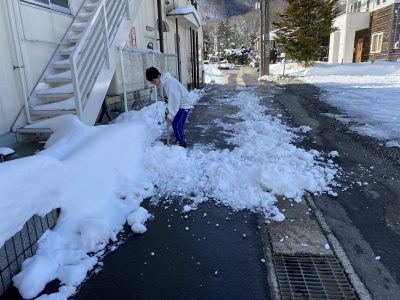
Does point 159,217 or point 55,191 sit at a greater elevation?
point 55,191

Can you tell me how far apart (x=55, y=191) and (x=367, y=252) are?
274 centimetres

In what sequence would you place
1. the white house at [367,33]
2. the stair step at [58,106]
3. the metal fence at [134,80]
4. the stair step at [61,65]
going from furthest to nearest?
1. the white house at [367,33]
2. the metal fence at [134,80]
3. the stair step at [61,65]
4. the stair step at [58,106]

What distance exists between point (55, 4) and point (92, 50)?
174 centimetres

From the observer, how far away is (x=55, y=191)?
2973mm

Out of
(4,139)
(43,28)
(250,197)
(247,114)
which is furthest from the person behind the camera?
(247,114)

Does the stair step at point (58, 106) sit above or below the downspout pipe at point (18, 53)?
below

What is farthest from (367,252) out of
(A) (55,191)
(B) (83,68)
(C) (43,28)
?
(C) (43,28)

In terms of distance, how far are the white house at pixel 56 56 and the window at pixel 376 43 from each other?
2438cm

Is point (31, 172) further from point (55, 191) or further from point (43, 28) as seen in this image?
point (43, 28)

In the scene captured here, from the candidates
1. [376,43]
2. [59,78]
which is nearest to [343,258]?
[59,78]

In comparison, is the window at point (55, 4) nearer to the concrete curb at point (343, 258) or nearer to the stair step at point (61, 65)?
the stair step at point (61, 65)

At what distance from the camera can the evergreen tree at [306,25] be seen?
958 inches

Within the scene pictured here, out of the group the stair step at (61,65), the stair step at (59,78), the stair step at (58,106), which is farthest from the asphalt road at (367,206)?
the stair step at (61,65)

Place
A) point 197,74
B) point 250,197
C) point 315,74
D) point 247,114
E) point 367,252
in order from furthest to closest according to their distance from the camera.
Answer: point 315,74 < point 197,74 < point 247,114 < point 250,197 < point 367,252
